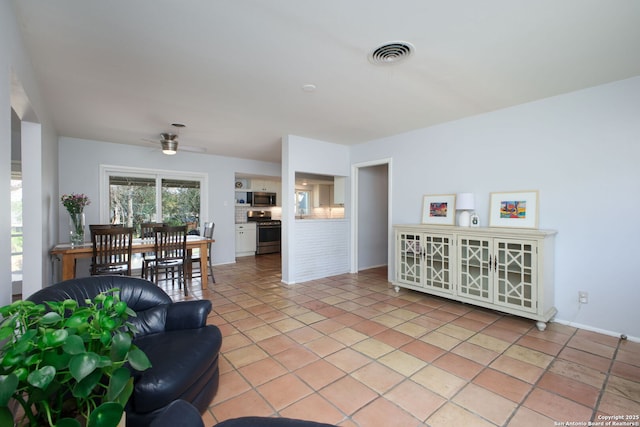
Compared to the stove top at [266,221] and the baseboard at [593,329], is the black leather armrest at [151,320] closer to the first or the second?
the baseboard at [593,329]

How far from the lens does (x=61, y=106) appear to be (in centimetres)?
332

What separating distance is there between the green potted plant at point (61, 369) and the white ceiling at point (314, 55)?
5.79 ft

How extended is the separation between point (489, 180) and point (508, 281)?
4.03 feet

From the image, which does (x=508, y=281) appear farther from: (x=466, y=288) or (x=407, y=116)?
(x=407, y=116)

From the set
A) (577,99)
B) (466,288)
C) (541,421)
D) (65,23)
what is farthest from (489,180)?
(65,23)

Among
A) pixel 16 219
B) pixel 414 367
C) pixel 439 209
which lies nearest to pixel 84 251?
pixel 16 219

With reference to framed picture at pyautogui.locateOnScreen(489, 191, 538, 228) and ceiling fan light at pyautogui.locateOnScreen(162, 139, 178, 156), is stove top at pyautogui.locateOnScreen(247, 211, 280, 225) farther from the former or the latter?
framed picture at pyautogui.locateOnScreen(489, 191, 538, 228)

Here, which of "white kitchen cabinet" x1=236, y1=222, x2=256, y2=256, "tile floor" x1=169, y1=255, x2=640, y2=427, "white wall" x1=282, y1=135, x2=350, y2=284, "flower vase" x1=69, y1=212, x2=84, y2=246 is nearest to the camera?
"tile floor" x1=169, y1=255, x2=640, y2=427

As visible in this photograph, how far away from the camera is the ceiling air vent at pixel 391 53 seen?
2.09m

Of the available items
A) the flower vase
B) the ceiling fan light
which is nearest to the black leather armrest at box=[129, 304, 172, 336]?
A: the flower vase

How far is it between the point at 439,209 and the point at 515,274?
124 centimetres

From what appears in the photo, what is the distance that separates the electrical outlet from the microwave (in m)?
6.44

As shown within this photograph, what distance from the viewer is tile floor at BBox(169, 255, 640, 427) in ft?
5.60

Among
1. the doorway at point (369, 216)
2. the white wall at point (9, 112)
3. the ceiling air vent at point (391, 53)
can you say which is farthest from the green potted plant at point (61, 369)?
the doorway at point (369, 216)
